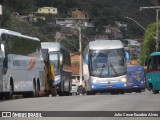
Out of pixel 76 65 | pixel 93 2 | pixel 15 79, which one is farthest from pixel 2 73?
pixel 93 2

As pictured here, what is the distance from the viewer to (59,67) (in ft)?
143

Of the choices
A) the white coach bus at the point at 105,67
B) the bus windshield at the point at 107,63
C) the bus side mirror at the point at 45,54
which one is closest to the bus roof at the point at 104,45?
the white coach bus at the point at 105,67

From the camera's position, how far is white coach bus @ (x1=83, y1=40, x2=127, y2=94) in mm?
40375

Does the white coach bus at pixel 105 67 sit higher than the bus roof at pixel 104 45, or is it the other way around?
the bus roof at pixel 104 45

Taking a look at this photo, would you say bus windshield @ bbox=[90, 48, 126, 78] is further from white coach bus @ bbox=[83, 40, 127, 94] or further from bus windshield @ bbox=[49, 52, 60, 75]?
bus windshield @ bbox=[49, 52, 60, 75]

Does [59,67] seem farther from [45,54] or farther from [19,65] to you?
[19,65]

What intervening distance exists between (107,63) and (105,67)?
1.04ft

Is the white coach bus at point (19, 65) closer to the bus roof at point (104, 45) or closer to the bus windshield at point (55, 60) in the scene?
the bus roof at point (104, 45)

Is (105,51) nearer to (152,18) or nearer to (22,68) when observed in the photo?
(22,68)

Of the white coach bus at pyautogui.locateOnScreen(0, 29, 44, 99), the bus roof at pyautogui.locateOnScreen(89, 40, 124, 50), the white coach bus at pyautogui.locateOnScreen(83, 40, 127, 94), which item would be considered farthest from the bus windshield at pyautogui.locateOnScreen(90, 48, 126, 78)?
the white coach bus at pyautogui.locateOnScreen(0, 29, 44, 99)

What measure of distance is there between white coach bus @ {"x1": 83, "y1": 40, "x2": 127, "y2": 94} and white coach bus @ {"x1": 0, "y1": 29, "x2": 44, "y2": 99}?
429 cm

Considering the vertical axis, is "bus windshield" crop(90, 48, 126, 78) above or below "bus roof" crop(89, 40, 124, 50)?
below

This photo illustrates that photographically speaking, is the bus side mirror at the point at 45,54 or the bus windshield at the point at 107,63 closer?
the bus side mirror at the point at 45,54

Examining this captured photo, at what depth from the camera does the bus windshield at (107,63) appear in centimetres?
4038
